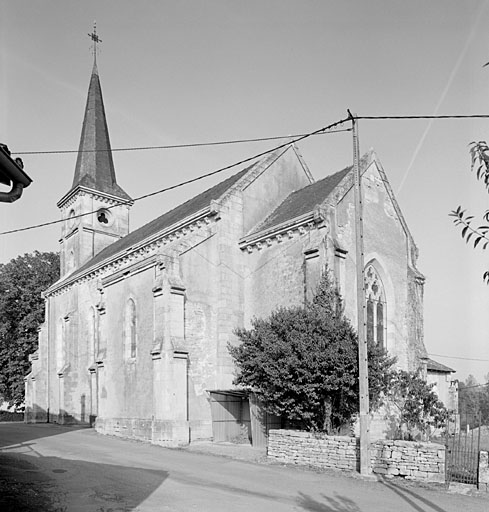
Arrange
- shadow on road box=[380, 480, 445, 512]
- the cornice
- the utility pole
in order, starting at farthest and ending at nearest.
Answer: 1. the cornice
2. the utility pole
3. shadow on road box=[380, 480, 445, 512]

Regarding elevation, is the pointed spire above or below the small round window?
above

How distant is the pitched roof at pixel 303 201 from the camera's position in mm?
22337

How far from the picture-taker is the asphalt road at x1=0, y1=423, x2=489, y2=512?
973cm

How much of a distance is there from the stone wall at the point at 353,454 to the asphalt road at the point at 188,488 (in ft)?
2.20

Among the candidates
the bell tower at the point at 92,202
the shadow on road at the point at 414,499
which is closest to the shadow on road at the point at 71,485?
the shadow on road at the point at 414,499

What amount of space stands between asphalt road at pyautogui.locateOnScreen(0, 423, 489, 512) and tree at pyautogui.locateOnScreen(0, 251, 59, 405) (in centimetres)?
2790

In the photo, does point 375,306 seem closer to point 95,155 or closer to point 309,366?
point 309,366

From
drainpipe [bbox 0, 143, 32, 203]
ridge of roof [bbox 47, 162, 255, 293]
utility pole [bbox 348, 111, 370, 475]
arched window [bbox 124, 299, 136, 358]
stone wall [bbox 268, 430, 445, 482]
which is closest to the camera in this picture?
drainpipe [bbox 0, 143, 32, 203]

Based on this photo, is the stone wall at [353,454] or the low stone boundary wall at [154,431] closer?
the stone wall at [353,454]

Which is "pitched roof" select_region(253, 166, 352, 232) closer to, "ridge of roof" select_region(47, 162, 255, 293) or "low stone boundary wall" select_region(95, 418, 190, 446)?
"ridge of roof" select_region(47, 162, 255, 293)

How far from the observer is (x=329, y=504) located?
1014 centimetres

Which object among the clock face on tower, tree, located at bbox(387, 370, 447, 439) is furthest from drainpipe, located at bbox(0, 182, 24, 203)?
the clock face on tower

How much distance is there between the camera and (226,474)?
13.5m

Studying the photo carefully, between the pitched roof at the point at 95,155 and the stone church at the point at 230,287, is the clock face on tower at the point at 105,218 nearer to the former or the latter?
the pitched roof at the point at 95,155
